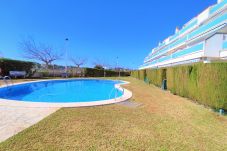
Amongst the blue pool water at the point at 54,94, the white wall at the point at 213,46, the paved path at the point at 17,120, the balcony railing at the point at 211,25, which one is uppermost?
the balcony railing at the point at 211,25

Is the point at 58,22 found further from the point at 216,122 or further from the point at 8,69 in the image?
the point at 216,122

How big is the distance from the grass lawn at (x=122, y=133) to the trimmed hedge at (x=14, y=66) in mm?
23130

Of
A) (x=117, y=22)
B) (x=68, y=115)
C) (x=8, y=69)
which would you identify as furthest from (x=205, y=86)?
(x=117, y=22)

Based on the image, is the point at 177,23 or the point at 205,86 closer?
the point at 205,86

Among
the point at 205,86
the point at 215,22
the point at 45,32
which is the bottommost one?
the point at 205,86

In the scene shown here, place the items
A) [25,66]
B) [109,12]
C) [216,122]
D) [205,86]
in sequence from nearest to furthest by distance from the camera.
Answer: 1. [216,122]
2. [205,86]
3. [25,66]
4. [109,12]

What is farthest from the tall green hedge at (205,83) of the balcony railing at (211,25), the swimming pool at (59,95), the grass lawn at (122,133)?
the balcony railing at (211,25)

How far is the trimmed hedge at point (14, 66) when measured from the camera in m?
22.2

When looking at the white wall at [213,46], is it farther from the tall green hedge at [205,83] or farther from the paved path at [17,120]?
the paved path at [17,120]

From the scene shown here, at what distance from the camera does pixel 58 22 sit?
31688mm

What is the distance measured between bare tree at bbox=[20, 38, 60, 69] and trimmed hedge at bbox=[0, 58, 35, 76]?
29.2 feet

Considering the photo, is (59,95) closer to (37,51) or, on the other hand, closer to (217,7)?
(217,7)

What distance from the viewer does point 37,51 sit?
3662cm

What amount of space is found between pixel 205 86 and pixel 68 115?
268 inches
